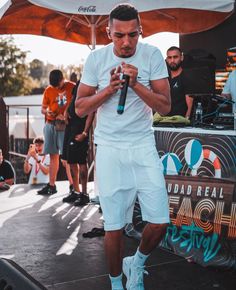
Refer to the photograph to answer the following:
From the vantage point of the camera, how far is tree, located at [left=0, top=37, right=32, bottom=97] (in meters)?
32.2

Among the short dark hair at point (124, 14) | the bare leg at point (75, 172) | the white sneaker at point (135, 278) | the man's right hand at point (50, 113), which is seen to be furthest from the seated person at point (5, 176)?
the short dark hair at point (124, 14)

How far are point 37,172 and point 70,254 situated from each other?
15.7 feet

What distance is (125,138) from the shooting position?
3.09 metres

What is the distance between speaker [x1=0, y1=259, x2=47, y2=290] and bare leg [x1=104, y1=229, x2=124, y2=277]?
0.62m

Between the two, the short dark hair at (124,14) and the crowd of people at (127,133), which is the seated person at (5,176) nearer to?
the crowd of people at (127,133)

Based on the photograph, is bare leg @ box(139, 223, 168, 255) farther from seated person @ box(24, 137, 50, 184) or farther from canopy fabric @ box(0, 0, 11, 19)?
seated person @ box(24, 137, 50, 184)

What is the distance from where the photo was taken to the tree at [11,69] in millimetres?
32250

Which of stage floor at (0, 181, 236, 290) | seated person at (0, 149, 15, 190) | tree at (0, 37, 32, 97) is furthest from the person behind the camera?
tree at (0, 37, 32, 97)

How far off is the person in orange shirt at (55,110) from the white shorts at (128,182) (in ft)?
12.8

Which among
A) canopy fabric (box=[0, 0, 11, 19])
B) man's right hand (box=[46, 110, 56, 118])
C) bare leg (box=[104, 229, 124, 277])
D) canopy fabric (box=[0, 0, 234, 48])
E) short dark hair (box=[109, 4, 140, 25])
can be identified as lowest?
bare leg (box=[104, 229, 124, 277])

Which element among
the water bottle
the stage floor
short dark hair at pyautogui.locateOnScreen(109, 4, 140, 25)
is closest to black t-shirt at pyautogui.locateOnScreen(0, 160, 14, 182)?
the stage floor

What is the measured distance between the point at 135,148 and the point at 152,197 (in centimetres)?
32

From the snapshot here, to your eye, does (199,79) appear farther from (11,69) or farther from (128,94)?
(11,69)

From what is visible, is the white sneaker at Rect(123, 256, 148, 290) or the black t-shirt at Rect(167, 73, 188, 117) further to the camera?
the black t-shirt at Rect(167, 73, 188, 117)
